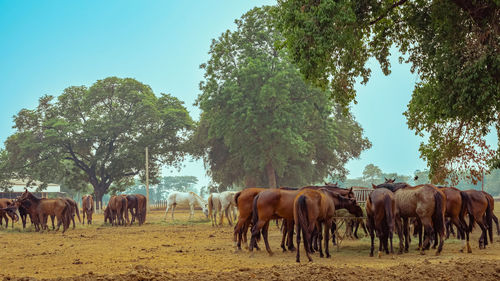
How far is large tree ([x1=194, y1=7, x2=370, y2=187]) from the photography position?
3741cm

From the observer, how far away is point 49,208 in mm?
23781

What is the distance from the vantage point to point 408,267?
410 inches

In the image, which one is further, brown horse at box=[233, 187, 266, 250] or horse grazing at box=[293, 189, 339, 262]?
brown horse at box=[233, 187, 266, 250]

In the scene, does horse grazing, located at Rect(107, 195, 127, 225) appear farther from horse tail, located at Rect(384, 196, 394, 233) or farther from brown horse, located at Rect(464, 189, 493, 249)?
brown horse, located at Rect(464, 189, 493, 249)

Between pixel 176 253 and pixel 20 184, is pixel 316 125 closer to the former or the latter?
pixel 176 253

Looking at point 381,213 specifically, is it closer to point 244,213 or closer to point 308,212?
point 308,212

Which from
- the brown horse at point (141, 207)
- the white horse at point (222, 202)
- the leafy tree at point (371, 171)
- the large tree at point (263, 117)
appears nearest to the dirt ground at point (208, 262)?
the white horse at point (222, 202)

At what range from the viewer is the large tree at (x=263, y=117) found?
37406 millimetres

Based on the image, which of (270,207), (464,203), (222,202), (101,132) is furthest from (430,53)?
(101,132)

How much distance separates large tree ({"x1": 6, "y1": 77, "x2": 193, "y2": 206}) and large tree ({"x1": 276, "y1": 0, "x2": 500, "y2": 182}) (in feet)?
109

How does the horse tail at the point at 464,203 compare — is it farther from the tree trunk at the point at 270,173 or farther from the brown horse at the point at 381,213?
the tree trunk at the point at 270,173

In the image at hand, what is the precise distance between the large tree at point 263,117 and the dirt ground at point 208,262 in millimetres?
18622

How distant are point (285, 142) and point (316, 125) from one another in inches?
233

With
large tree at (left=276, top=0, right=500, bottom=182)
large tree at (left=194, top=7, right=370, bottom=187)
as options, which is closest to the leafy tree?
large tree at (left=194, top=7, right=370, bottom=187)
